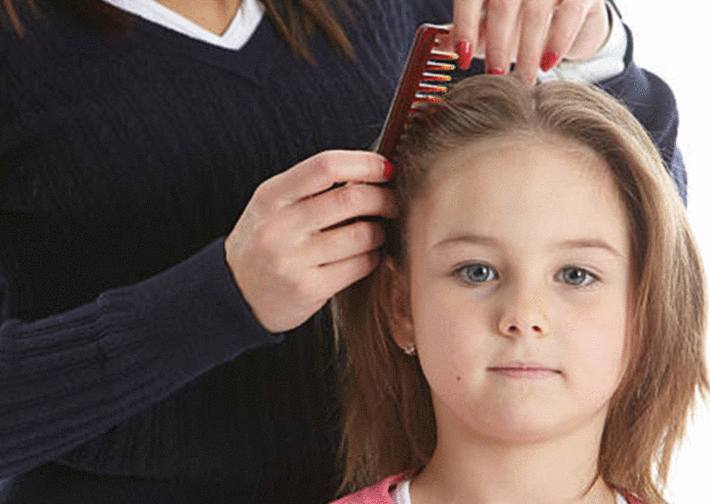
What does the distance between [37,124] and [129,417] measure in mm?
300

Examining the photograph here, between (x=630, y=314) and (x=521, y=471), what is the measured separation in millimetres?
173

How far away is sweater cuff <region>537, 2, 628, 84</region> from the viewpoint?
1.63 metres

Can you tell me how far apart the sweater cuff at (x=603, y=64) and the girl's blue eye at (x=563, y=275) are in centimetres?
24

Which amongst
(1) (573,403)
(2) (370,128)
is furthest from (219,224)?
(1) (573,403)

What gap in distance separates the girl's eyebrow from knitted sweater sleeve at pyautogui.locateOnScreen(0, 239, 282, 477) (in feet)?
0.60

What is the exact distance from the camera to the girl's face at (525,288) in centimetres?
143

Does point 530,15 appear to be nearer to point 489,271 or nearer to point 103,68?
point 489,271

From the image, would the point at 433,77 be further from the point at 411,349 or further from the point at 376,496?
the point at 376,496

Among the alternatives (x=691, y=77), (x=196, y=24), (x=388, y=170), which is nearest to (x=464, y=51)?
(x=388, y=170)

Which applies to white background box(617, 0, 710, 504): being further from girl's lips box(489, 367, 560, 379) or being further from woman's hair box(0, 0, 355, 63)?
girl's lips box(489, 367, 560, 379)

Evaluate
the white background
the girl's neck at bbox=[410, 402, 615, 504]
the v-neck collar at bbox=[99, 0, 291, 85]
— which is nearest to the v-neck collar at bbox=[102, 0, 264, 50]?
the v-neck collar at bbox=[99, 0, 291, 85]

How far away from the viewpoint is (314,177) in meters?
1.40

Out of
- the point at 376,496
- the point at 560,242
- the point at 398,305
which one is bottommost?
the point at 376,496

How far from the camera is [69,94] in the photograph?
165 cm
